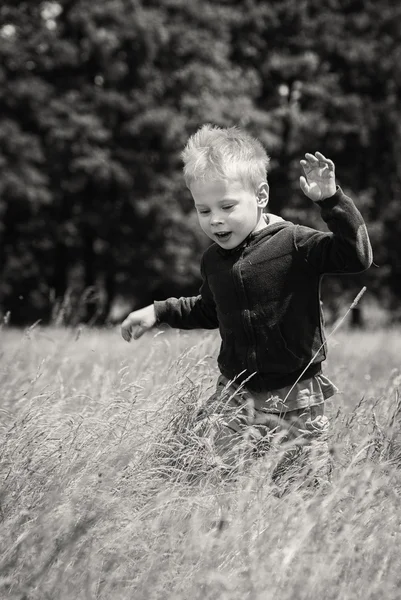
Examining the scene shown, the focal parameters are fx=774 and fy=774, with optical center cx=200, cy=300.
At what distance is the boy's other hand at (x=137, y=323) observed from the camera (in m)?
3.57

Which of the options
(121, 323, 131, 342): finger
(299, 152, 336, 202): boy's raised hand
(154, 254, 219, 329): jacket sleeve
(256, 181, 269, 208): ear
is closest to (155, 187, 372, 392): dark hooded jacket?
(256, 181, 269, 208): ear

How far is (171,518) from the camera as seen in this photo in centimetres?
252

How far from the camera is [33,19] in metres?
20.4

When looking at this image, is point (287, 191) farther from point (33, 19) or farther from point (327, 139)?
point (33, 19)

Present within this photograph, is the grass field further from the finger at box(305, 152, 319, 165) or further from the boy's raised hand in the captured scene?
the finger at box(305, 152, 319, 165)

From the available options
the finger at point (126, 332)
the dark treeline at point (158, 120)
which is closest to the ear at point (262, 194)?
the finger at point (126, 332)

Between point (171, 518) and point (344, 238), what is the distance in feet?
3.93

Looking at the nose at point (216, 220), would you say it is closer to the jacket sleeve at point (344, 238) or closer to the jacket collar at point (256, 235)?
the jacket collar at point (256, 235)

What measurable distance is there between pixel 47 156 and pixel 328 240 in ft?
59.8

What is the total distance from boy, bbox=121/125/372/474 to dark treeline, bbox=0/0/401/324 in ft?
52.9

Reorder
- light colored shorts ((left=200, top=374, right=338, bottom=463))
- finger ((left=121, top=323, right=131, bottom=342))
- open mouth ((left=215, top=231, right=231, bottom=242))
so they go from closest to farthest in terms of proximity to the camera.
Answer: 1. light colored shorts ((left=200, top=374, right=338, bottom=463))
2. open mouth ((left=215, top=231, right=231, bottom=242))
3. finger ((left=121, top=323, right=131, bottom=342))

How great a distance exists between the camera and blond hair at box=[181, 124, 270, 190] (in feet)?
10.6

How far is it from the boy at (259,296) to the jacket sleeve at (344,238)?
0.06 m

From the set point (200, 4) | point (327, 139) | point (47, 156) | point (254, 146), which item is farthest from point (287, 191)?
point (254, 146)
